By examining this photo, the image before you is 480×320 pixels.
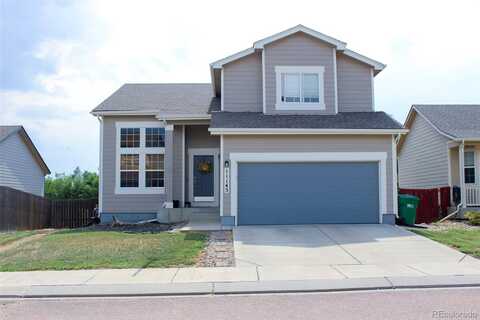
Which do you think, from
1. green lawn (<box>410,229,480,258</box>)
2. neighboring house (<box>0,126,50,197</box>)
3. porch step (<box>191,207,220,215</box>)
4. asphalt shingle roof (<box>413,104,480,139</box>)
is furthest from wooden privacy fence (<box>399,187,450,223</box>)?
neighboring house (<box>0,126,50,197</box>)

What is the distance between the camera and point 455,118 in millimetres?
22219

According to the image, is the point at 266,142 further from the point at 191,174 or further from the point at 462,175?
the point at 462,175

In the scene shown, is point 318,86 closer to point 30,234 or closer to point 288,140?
point 288,140

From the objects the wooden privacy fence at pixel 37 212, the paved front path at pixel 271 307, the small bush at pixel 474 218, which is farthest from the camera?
the wooden privacy fence at pixel 37 212

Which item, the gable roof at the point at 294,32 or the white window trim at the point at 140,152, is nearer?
the gable roof at the point at 294,32

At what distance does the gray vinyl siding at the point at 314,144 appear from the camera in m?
15.2

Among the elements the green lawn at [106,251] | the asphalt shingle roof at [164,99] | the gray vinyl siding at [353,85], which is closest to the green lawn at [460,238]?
the gray vinyl siding at [353,85]

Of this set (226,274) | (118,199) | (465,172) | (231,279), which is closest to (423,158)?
(465,172)

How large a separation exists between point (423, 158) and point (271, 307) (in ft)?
63.4

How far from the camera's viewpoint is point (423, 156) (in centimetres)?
2353

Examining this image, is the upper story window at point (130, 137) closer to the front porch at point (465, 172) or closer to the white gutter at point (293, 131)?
the white gutter at point (293, 131)

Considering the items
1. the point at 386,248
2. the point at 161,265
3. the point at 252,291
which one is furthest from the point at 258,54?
the point at 252,291

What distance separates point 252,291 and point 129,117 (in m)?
12.2

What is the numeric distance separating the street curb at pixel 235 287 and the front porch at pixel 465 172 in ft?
39.8
